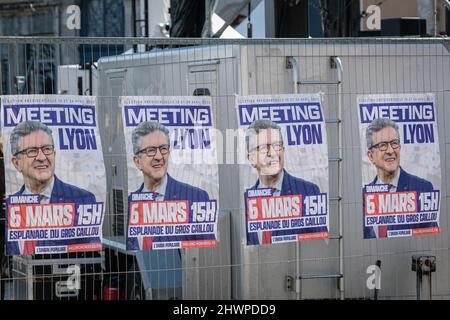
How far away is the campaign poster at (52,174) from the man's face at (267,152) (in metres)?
1.23

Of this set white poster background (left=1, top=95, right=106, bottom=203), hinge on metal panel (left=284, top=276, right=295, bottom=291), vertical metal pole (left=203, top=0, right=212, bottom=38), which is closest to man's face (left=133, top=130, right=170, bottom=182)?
white poster background (left=1, top=95, right=106, bottom=203)

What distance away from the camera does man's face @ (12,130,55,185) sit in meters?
7.23

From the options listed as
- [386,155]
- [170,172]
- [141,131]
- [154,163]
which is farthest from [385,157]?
[141,131]

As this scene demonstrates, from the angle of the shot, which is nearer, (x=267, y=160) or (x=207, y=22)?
(x=267, y=160)

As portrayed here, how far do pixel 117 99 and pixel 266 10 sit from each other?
4.97 meters

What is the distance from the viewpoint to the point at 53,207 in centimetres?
730

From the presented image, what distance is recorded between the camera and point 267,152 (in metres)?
7.96

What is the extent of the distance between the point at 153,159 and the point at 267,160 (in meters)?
0.93

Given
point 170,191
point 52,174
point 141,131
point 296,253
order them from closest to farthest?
point 52,174
point 141,131
point 170,191
point 296,253

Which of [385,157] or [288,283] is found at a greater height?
[385,157]

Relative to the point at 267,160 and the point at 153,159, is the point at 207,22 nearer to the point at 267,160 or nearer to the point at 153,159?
the point at 267,160

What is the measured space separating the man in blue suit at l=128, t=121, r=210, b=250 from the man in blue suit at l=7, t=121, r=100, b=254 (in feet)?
1.95
